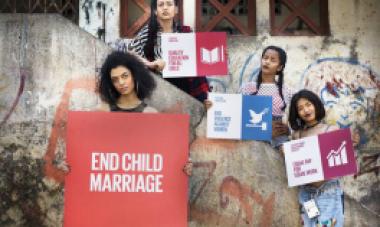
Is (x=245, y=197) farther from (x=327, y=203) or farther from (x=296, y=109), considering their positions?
(x=296, y=109)

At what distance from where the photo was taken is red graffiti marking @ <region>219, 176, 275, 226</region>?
4410 millimetres

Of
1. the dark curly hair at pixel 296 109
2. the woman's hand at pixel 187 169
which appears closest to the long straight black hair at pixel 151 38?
the woman's hand at pixel 187 169

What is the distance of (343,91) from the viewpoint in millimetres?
6406

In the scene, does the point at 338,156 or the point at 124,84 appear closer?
the point at 124,84

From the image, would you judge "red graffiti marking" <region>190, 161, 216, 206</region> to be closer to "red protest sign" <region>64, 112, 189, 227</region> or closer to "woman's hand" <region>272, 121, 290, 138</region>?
"red protest sign" <region>64, 112, 189, 227</region>

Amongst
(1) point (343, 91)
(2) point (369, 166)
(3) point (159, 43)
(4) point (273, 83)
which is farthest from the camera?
(1) point (343, 91)

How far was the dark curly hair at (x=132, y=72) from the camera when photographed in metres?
4.27

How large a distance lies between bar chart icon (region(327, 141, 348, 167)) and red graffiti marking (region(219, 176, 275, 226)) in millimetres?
540

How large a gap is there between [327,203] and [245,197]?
0.66m

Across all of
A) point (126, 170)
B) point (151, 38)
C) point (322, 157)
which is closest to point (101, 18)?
point (151, 38)

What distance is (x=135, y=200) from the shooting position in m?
4.09

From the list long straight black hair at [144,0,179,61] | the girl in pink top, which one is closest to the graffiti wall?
long straight black hair at [144,0,179,61]

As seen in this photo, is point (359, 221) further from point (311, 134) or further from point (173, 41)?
point (173, 41)

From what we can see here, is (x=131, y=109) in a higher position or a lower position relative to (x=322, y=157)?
higher
